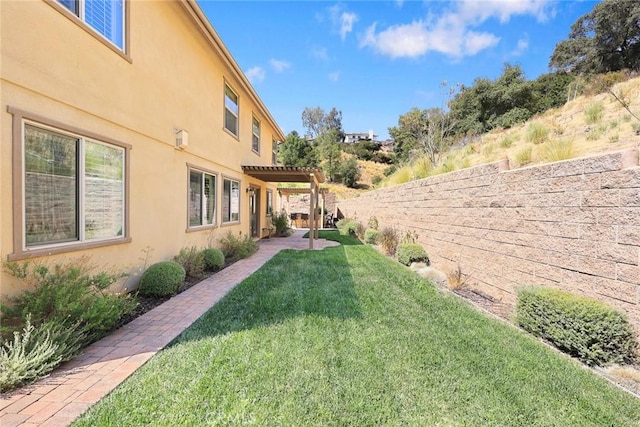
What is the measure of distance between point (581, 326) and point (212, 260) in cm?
731

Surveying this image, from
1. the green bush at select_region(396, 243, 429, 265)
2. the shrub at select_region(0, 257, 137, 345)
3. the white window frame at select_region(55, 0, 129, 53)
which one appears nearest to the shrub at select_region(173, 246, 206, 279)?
the shrub at select_region(0, 257, 137, 345)

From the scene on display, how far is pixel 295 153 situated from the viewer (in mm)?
38594

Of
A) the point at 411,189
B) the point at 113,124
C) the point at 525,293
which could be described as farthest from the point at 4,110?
the point at 411,189

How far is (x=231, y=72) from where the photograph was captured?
980 centimetres

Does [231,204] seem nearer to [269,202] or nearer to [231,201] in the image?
[231,201]

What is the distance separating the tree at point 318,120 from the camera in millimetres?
62438

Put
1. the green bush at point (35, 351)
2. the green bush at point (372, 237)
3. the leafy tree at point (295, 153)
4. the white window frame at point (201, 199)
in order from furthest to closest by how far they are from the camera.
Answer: the leafy tree at point (295, 153)
the green bush at point (372, 237)
the white window frame at point (201, 199)
the green bush at point (35, 351)

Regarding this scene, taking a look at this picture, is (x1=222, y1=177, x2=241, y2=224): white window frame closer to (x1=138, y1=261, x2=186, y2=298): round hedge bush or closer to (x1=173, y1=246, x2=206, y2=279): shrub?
(x1=173, y1=246, x2=206, y2=279): shrub

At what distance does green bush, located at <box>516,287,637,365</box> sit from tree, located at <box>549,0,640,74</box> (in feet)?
92.6

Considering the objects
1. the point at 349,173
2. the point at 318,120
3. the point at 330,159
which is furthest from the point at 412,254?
the point at 318,120

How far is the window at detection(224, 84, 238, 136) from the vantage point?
10.1 m

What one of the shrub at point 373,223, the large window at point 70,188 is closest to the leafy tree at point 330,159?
the shrub at point 373,223

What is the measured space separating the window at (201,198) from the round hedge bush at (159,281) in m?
2.17

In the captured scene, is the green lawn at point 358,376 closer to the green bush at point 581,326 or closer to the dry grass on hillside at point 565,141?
the green bush at point 581,326
